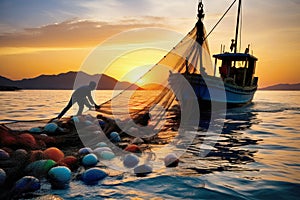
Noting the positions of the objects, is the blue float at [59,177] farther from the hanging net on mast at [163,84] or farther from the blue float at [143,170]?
the hanging net on mast at [163,84]

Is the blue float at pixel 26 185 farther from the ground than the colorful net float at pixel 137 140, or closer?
closer

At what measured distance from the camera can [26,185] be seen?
4320 mm

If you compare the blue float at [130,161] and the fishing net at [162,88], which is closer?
the blue float at [130,161]

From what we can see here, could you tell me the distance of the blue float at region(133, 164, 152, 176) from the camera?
5.60m

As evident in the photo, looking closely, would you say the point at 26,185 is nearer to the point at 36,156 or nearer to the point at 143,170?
the point at 36,156

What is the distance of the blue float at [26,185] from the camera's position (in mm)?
4230

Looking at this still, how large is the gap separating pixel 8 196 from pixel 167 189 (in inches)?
107

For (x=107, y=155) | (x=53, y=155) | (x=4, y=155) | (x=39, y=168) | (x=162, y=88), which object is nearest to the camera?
(x=39, y=168)

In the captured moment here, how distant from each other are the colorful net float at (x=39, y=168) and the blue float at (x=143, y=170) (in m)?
1.79

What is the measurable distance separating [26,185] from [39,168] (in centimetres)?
67

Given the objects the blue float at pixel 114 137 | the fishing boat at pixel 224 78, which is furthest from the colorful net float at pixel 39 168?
the fishing boat at pixel 224 78

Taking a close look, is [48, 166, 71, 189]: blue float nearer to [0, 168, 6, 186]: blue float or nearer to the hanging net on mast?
[0, 168, 6, 186]: blue float

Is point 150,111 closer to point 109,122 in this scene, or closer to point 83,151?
point 109,122

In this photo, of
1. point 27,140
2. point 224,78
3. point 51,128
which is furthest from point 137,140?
point 224,78
